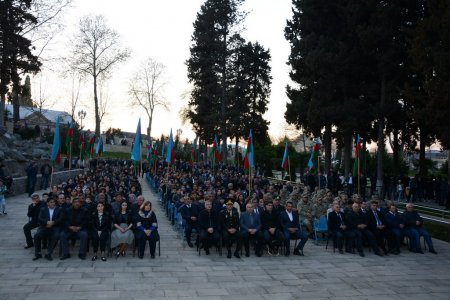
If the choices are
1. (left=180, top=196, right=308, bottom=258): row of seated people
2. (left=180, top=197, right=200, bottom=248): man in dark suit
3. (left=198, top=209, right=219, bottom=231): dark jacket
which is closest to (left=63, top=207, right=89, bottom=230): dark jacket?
(left=180, top=197, right=200, bottom=248): man in dark suit

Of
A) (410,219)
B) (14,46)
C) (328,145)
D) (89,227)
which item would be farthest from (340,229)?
(14,46)

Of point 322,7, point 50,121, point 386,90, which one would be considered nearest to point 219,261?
point 386,90

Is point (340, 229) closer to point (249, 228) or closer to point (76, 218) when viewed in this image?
point (249, 228)

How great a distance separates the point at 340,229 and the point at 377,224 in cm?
116

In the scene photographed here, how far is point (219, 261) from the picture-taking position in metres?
9.55

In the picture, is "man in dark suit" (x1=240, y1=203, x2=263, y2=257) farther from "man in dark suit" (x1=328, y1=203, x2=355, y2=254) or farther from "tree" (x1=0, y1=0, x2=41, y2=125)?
"tree" (x1=0, y1=0, x2=41, y2=125)

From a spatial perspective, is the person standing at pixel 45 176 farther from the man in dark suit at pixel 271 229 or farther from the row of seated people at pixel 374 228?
the row of seated people at pixel 374 228

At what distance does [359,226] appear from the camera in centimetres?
1083

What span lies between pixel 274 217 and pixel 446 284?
4.27m

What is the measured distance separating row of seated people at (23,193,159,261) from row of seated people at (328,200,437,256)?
5107 millimetres

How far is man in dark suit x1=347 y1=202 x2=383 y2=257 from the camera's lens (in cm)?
1078

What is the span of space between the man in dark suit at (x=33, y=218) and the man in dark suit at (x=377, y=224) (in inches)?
359

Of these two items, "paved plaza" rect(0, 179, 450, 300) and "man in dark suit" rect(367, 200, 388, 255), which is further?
"man in dark suit" rect(367, 200, 388, 255)

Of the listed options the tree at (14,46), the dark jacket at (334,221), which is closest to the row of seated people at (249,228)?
the dark jacket at (334,221)
